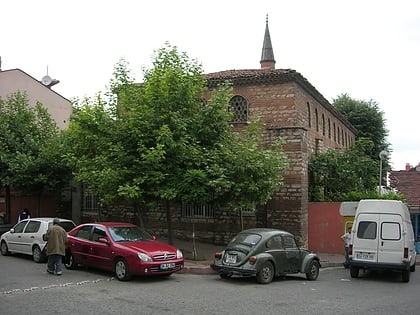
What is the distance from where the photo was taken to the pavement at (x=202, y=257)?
14906 mm

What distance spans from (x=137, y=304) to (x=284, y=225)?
38.8 ft

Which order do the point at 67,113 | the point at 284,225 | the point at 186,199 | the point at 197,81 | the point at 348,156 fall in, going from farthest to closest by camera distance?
the point at 67,113 → the point at 348,156 → the point at 284,225 → the point at 197,81 → the point at 186,199

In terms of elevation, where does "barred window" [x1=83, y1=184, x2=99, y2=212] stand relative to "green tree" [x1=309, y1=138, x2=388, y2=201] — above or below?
below

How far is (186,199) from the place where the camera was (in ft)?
52.4

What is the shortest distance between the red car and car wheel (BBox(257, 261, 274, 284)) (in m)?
2.07

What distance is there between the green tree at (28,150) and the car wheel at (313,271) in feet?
40.9

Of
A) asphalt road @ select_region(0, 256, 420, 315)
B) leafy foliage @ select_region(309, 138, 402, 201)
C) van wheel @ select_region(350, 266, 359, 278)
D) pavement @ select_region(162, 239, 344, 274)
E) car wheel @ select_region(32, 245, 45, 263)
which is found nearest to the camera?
asphalt road @ select_region(0, 256, 420, 315)

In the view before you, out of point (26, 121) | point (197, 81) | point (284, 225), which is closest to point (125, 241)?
point (197, 81)

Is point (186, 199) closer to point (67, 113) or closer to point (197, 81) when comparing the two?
point (197, 81)

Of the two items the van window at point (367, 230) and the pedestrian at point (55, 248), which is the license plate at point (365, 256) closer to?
the van window at point (367, 230)

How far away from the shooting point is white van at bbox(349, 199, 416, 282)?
1463 centimetres

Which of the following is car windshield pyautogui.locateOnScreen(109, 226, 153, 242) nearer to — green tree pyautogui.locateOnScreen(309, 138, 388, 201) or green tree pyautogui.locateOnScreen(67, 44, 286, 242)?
green tree pyautogui.locateOnScreen(67, 44, 286, 242)

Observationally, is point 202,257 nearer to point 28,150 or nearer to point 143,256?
point 143,256

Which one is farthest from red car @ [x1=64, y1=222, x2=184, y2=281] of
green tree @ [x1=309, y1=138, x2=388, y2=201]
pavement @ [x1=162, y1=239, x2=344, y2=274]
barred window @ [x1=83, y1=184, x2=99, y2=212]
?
green tree @ [x1=309, y1=138, x2=388, y2=201]
